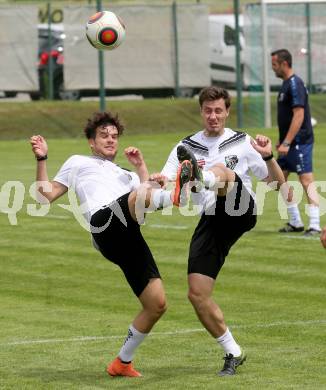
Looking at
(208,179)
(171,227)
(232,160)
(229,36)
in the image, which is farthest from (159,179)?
(229,36)

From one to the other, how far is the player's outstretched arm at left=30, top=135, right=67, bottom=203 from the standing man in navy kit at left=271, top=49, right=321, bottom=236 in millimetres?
7996

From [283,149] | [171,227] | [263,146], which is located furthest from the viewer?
[171,227]

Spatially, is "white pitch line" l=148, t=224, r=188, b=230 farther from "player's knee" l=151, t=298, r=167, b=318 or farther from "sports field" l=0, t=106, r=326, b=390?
"player's knee" l=151, t=298, r=167, b=318

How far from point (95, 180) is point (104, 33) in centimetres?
712

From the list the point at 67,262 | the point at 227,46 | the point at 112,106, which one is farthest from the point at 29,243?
the point at 227,46

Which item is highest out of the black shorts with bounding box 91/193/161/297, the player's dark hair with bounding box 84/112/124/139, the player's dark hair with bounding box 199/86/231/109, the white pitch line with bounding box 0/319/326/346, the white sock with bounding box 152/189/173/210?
the player's dark hair with bounding box 199/86/231/109

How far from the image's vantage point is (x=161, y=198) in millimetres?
10234

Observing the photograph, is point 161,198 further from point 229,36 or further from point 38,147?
point 229,36

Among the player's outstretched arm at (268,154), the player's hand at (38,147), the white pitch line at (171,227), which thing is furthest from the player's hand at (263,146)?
the white pitch line at (171,227)

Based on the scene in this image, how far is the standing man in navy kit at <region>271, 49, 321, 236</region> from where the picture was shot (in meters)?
18.7

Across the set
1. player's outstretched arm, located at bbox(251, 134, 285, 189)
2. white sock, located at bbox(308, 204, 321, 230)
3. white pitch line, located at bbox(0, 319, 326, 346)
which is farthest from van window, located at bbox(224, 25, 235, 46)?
player's outstretched arm, located at bbox(251, 134, 285, 189)

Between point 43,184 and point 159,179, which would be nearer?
point 159,179

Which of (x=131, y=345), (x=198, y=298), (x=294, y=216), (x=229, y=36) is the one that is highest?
(x=198, y=298)

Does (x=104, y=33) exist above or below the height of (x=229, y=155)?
above
